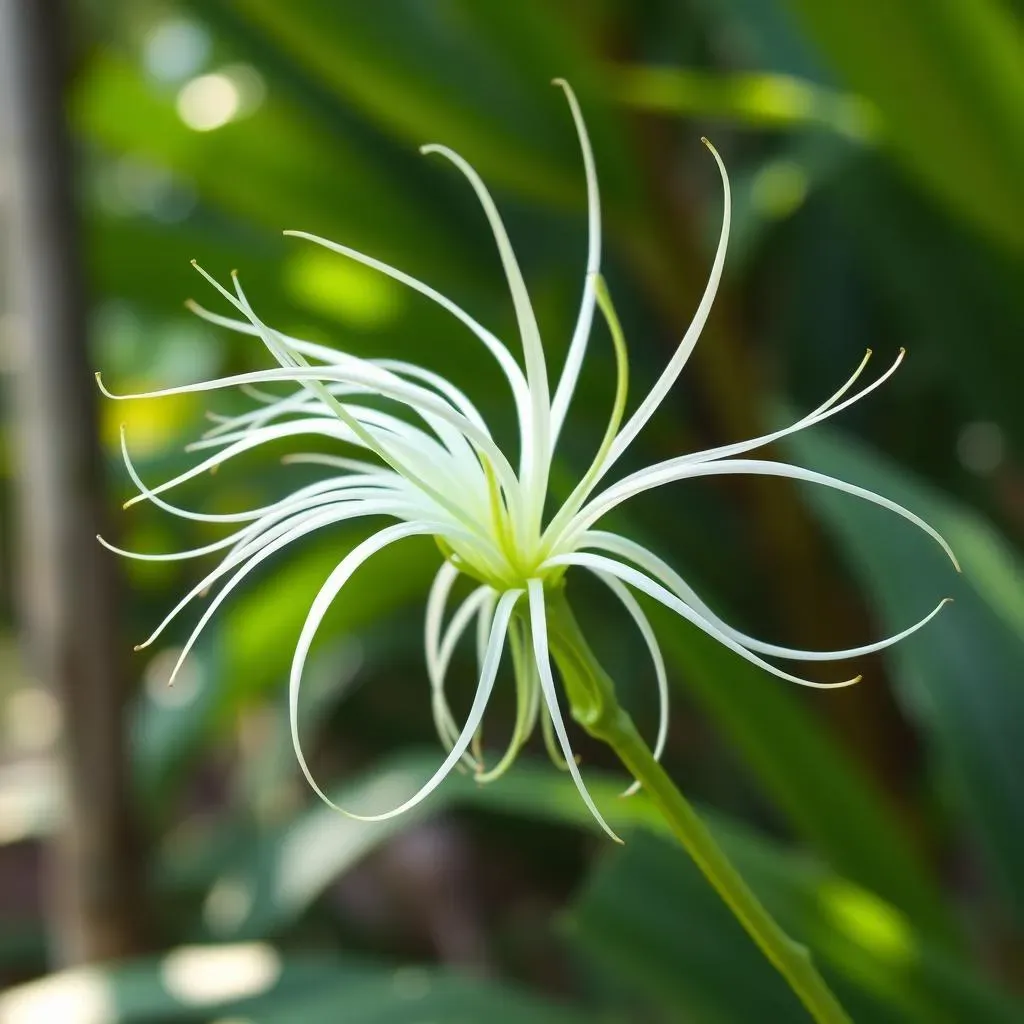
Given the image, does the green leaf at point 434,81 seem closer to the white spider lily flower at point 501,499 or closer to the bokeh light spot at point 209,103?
the bokeh light spot at point 209,103

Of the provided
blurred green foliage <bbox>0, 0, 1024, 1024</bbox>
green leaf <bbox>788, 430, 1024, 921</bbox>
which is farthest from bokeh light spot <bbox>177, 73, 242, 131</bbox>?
green leaf <bbox>788, 430, 1024, 921</bbox>

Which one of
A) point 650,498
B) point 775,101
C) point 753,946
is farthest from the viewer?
point 650,498

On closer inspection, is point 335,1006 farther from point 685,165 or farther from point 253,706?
point 685,165

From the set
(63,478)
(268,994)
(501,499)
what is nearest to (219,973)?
(268,994)

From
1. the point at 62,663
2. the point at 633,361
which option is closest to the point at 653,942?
the point at 62,663

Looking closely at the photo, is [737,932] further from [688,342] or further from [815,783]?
[688,342]

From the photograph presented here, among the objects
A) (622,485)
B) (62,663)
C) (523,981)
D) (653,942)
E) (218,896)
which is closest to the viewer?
(622,485)

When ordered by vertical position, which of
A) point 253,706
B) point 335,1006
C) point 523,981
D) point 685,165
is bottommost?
point 523,981
